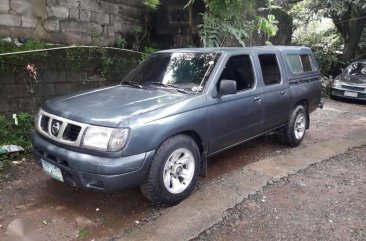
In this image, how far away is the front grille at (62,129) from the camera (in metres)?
3.31

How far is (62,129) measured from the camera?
11.3 feet

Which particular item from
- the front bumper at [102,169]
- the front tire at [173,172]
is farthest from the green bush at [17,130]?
the front tire at [173,172]

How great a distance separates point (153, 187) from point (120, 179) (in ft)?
1.28

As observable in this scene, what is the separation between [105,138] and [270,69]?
2971 millimetres

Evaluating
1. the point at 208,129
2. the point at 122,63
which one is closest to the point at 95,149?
the point at 208,129

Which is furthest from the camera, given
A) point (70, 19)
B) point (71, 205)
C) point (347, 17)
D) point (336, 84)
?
point (347, 17)

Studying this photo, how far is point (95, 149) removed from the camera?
10.5 feet

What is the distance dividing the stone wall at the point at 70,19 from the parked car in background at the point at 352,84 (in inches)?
287

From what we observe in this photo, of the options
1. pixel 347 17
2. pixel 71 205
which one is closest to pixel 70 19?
pixel 71 205

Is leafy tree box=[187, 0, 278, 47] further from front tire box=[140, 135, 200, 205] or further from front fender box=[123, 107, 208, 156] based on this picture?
front tire box=[140, 135, 200, 205]

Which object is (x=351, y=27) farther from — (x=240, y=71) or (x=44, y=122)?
(x=44, y=122)

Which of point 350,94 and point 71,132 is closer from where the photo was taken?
point 71,132

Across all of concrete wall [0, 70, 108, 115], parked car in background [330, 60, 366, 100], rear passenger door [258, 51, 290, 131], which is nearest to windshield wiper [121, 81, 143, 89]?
rear passenger door [258, 51, 290, 131]

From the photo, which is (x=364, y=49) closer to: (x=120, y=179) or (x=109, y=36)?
(x=109, y=36)
